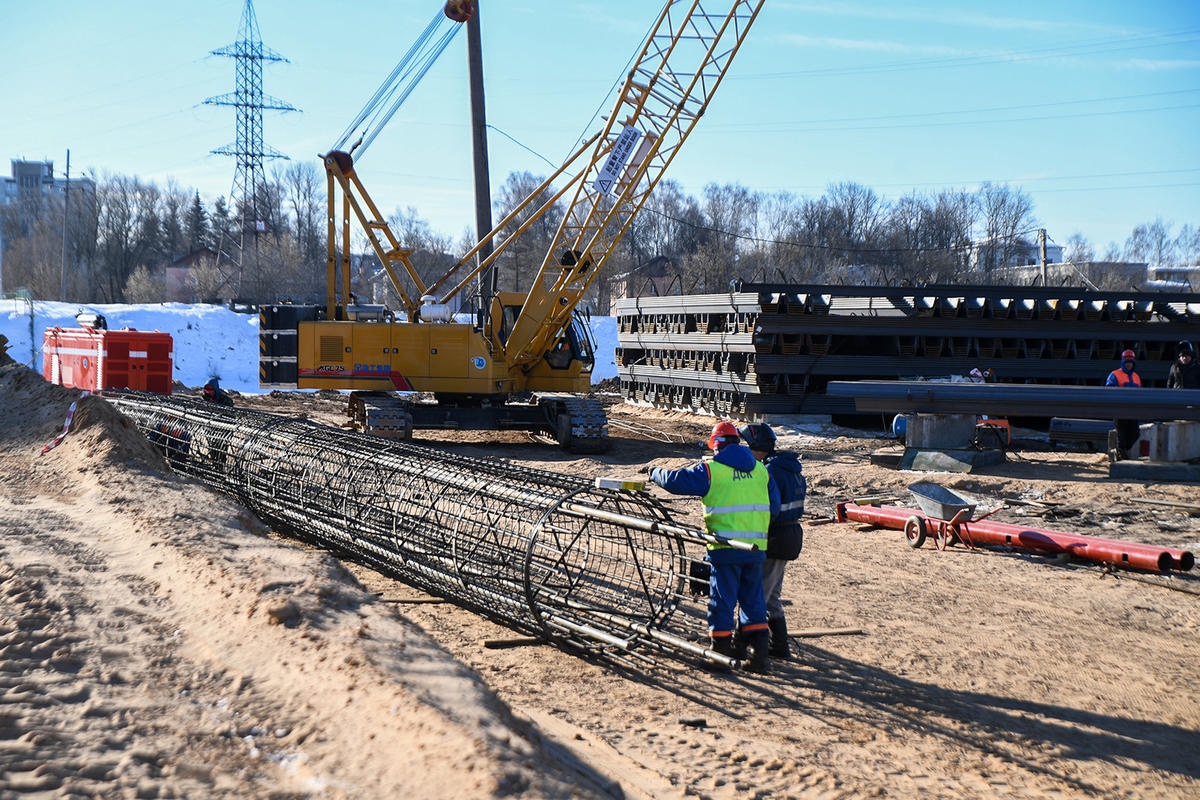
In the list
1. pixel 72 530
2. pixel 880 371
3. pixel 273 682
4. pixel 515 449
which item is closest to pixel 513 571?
pixel 273 682

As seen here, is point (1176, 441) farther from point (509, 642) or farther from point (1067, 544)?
point (509, 642)

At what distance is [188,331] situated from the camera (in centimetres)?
3550

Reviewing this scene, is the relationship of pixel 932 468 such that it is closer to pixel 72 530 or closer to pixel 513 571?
pixel 513 571

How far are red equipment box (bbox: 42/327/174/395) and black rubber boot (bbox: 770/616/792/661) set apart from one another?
43.2ft

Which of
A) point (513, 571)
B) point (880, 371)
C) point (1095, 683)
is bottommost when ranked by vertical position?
point (1095, 683)

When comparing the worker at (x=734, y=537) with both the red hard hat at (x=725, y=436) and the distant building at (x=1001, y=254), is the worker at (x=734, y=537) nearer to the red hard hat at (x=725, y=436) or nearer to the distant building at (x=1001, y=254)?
the red hard hat at (x=725, y=436)

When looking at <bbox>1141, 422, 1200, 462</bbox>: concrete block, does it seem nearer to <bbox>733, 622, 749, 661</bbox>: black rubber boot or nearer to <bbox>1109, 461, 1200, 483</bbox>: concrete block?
<bbox>1109, 461, 1200, 483</bbox>: concrete block

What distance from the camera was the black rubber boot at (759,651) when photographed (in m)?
6.16

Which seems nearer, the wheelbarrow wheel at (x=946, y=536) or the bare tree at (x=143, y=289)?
the wheelbarrow wheel at (x=946, y=536)

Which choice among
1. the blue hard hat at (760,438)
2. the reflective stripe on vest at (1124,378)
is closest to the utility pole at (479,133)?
the reflective stripe on vest at (1124,378)

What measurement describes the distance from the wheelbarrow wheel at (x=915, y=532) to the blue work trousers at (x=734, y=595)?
4695 mm

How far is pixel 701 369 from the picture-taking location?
74.5 feet

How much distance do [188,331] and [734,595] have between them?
111ft

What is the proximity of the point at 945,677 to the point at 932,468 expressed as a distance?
881 centimetres
